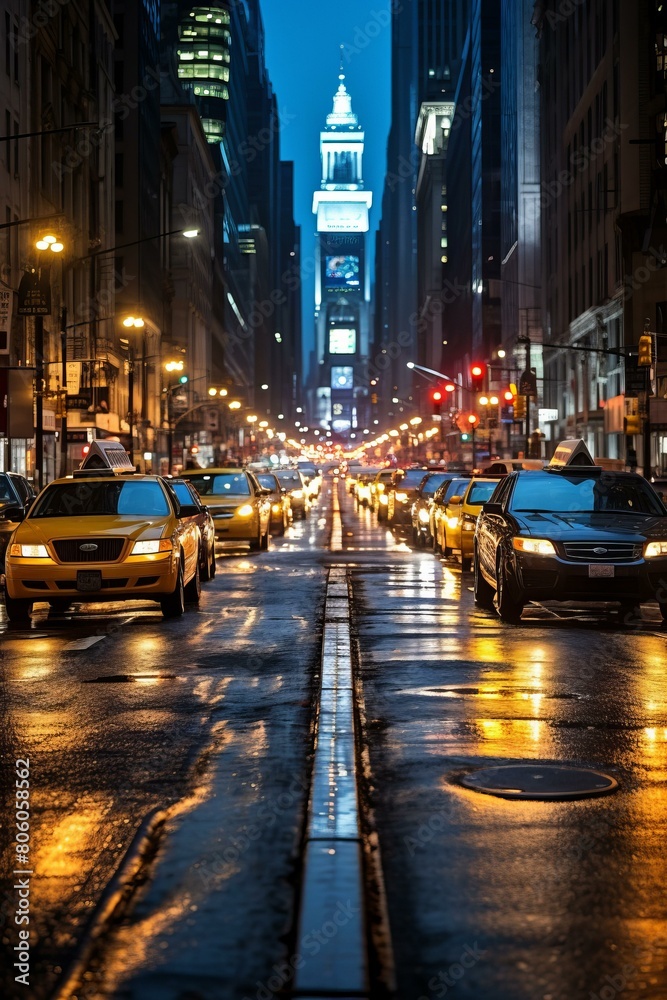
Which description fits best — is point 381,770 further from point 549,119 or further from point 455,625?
point 549,119

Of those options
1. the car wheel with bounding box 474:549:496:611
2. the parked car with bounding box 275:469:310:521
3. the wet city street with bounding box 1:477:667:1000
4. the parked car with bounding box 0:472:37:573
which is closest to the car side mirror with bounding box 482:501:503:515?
the car wheel with bounding box 474:549:496:611

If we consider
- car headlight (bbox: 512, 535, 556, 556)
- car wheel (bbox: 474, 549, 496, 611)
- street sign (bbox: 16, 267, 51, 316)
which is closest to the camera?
car headlight (bbox: 512, 535, 556, 556)

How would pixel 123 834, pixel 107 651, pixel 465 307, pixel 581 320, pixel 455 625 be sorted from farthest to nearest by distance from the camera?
pixel 465 307 → pixel 581 320 → pixel 455 625 → pixel 107 651 → pixel 123 834

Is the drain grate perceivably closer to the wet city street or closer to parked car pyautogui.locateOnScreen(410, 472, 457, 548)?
the wet city street

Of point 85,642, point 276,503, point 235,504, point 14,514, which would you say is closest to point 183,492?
point 14,514

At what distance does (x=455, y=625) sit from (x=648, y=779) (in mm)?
8506

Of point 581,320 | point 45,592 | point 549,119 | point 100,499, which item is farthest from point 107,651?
point 549,119

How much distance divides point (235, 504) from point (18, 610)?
627 inches

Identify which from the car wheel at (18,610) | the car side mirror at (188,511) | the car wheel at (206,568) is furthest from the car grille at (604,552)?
the car wheel at (206,568)

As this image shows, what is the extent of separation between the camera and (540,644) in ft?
47.7

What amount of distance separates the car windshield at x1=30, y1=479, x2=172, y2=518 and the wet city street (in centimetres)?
346

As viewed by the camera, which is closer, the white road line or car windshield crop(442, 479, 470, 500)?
the white road line

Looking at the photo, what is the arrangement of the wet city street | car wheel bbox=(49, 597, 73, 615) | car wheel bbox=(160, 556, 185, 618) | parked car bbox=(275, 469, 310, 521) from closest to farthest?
the wet city street < car wheel bbox=(160, 556, 185, 618) < car wheel bbox=(49, 597, 73, 615) < parked car bbox=(275, 469, 310, 521)

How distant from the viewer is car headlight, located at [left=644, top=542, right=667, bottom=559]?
16.5 meters
